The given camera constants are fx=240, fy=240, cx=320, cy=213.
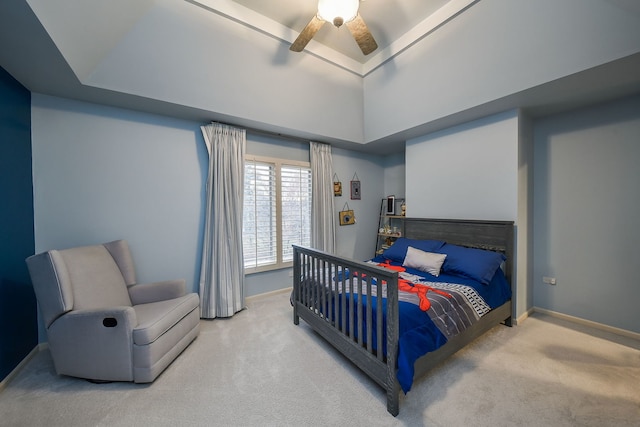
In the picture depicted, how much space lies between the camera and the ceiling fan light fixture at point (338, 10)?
1.90 meters

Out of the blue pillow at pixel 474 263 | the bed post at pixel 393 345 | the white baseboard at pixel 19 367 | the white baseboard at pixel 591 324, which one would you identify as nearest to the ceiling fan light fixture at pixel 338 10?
the bed post at pixel 393 345

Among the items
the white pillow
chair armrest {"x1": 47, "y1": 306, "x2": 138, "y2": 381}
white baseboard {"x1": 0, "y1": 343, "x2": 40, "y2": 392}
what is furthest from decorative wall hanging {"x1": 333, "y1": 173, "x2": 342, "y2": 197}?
white baseboard {"x1": 0, "y1": 343, "x2": 40, "y2": 392}

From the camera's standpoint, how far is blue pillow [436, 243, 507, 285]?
2.40 m

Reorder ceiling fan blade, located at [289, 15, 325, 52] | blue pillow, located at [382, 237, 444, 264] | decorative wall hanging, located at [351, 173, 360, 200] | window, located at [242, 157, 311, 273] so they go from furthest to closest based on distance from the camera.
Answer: decorative wall hanging, located at [351, 173, 360, 200] → window, located at [242, 157, 311, 273] → blue pillow, located at [382, 237, 444, 264] → ceiling fan blade, located at [289, 15, 325, 52]

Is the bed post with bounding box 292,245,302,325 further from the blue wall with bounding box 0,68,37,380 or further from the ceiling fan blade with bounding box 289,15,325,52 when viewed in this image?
the blue wall with bounding box 0,68,37,380

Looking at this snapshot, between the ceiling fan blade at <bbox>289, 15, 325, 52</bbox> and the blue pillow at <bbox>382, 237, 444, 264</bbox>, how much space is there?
261cm

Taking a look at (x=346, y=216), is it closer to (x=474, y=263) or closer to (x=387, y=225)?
(x=387, y=225)

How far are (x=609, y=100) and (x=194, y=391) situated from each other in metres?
4.66

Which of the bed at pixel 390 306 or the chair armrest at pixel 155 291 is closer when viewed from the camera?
the bed at pixel 390 306

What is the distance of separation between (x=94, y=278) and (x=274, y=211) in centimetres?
201

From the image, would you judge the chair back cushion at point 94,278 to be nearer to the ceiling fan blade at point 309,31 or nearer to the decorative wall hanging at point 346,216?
the ceiling fan blade at point 309,31

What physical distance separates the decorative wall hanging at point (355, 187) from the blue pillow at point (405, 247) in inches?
52.1

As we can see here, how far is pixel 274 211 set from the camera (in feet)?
11.5

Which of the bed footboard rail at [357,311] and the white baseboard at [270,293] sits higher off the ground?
the bed footboard rail at [357,311]
